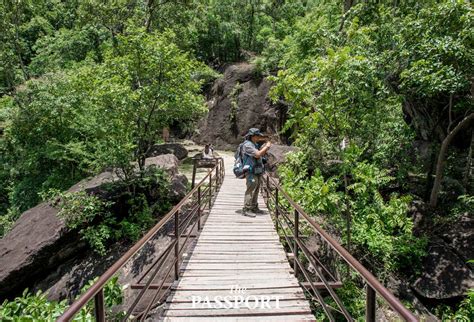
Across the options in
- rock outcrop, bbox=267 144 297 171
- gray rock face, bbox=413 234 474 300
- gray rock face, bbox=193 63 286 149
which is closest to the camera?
gray rock face, bbox=413 234 474 300

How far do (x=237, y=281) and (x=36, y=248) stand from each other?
6.35 m

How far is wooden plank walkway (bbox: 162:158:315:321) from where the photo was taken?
119 inches

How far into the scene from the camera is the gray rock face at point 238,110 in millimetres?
23562

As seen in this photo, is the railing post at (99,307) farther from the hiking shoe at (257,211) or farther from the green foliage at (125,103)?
the green foliage at (125,103)

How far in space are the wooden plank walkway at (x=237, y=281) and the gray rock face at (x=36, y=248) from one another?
174 inches

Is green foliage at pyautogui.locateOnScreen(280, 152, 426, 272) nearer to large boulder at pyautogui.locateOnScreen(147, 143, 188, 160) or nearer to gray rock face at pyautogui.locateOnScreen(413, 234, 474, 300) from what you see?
gray rock face at pyautogui.locateOnScreen(413, 234, 474, 300)

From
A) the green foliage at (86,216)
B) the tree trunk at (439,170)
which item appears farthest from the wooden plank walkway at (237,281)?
the tree trunk at (439,170)

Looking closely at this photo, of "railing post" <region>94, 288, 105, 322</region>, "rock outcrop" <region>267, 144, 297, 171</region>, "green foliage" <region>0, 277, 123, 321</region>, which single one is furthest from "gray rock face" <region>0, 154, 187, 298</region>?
"railing post" <region>94, 288, 105, 322</region>

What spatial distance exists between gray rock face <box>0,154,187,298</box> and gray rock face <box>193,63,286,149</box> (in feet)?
55.0

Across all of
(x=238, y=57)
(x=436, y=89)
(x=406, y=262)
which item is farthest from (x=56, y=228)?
(x=238, y=57)

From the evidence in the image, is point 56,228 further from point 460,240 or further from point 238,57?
point 238,57

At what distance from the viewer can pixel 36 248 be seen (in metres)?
7.13

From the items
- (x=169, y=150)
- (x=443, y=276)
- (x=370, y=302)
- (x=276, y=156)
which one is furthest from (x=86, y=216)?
(x=169, y=150)

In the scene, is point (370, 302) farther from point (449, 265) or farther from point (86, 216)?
point (86, 216)
